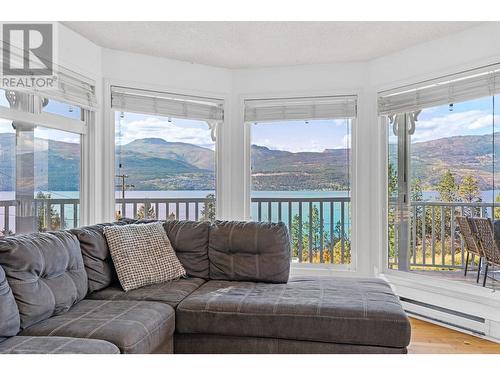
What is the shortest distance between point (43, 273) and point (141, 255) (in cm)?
78

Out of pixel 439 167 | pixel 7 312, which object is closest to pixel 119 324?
pixel 7 312

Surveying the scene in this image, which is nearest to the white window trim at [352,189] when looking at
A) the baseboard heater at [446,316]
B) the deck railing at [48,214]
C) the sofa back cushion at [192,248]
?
the baseboard heater at [446,316]

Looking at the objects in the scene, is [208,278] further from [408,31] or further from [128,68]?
[408,31]

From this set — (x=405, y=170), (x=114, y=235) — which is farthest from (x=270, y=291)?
(x=405, y=170)

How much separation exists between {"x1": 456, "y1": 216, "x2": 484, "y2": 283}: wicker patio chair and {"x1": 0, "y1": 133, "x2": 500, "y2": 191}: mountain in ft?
1.17

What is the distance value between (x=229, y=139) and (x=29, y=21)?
2.08m

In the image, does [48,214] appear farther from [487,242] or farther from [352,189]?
[487,242]

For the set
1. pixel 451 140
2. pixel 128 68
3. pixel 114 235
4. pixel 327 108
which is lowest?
pixel 114 235

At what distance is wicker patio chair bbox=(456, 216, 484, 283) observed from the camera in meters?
3.67

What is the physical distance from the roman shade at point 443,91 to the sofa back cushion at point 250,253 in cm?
167

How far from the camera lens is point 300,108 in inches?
173

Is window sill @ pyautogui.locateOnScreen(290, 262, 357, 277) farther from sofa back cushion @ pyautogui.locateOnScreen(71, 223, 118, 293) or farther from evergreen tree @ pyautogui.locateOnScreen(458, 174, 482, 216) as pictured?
sofa back cushion @ pyautogui.locateOnScreen(71, 223, 118, 293)
